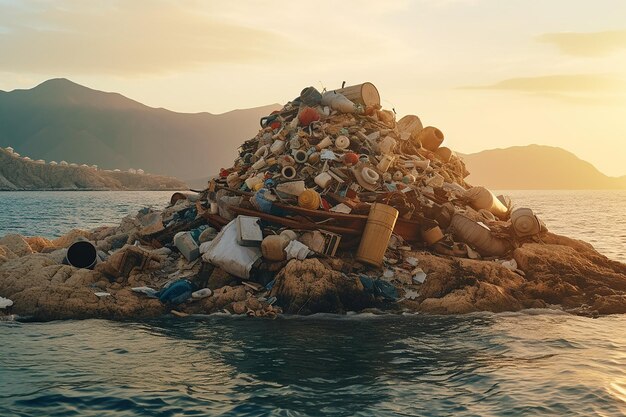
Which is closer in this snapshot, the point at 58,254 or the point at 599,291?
the point at 599,291

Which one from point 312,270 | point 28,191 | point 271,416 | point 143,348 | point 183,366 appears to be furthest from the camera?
point 28,191

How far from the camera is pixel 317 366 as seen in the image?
8617 mm

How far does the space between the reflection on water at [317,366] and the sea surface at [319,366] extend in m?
0.02

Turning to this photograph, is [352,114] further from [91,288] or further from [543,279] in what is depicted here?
[91,288]

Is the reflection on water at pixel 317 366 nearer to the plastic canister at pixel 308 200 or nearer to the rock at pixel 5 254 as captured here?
the plastic canister at pixel 308 200

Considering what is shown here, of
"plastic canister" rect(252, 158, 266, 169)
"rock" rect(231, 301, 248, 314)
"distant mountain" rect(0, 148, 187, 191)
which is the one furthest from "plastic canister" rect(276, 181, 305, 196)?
"distant mountain" rect(0, 148, 187, 191)

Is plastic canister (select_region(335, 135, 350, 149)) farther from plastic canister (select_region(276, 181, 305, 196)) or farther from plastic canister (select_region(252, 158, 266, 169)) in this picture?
plastic canister (select_region(276, 181, 305, 196))

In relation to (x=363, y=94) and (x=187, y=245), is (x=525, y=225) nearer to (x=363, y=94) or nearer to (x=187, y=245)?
(x=363, y=94)

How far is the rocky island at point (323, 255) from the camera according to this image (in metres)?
12.1

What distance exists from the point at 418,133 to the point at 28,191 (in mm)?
122140

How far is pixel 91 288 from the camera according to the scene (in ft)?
41.2

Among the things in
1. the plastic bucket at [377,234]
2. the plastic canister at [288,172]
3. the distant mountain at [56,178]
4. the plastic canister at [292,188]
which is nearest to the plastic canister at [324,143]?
the plastic canister at [288,172]

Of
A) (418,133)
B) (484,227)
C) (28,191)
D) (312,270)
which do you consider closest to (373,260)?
(312,270)

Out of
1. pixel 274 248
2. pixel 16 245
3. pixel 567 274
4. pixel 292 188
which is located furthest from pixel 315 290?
pixel 16 245
